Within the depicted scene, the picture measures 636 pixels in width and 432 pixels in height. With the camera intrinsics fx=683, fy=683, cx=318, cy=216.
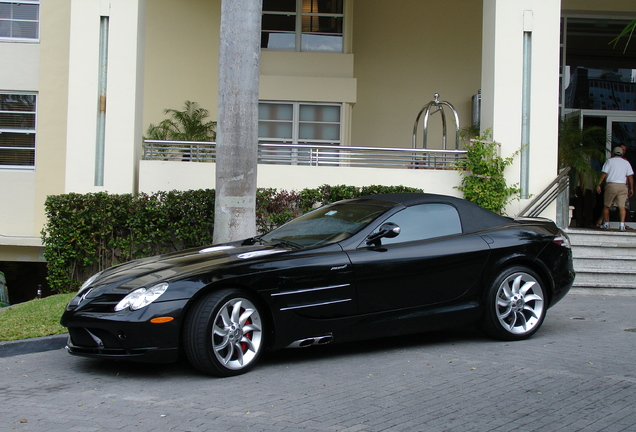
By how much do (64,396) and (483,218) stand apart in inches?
165

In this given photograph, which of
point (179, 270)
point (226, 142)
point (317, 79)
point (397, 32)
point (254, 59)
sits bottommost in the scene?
point (179, 270)

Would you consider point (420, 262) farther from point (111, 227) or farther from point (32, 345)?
point (111, 227)

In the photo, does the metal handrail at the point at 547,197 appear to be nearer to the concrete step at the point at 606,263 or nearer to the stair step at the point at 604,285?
the concrete step at the point at 606,263

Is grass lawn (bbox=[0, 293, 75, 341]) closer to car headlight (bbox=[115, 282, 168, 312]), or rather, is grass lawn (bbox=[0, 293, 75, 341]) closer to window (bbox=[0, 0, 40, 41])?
car headlight (bbox=[115, 282, 168, 312])

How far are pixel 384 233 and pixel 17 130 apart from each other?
34.5 ft

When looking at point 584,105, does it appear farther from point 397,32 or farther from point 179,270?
point 179,270

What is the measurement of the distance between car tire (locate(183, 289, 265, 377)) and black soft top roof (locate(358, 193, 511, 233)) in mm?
1962

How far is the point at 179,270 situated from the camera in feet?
18.1

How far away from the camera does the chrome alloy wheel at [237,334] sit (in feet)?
17.5

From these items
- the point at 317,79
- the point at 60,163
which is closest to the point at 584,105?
the point at 317,79

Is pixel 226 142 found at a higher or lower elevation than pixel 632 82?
lower

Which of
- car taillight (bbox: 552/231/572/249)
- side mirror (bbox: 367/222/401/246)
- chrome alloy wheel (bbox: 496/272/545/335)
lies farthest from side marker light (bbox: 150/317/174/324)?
car taillight (bbox: 552/231/572/249)

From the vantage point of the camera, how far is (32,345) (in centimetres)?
643

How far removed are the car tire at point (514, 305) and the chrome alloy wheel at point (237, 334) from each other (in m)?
2.36
